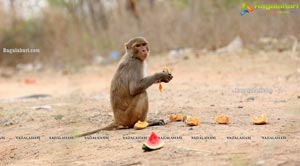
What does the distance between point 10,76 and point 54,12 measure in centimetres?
352

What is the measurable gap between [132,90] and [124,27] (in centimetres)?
1211

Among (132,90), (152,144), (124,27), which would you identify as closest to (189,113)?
(132,90)

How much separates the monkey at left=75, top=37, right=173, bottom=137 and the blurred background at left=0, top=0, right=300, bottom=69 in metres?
8.03

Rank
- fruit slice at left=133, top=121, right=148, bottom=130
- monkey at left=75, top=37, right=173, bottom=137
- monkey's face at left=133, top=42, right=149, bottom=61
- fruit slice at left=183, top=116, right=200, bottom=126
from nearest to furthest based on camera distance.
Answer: fruit slice at left=183, top=116, right=200, bottom=126 → fruit slice at left=133, top=121, right=148, bottom=130 → monkey at left=75, top=37, right=173, bottom=137 → monkey's face at left=133, top=42, right=149, bottom=61

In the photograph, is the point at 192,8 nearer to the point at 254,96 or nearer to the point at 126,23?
the point at 126,23

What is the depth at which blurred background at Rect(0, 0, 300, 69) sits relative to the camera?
16297 millimetres

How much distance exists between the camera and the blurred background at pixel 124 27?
16.3m

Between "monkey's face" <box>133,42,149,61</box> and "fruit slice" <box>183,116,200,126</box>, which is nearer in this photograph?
"fruit slice" <box>183,116,200,126</box>

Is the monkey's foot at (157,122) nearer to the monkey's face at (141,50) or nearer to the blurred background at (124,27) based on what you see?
the monkey's face at (141,50)

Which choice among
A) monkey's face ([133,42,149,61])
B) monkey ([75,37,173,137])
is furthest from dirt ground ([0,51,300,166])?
monkey's face ([133,42,149,61])

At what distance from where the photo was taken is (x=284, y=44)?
51.5ft

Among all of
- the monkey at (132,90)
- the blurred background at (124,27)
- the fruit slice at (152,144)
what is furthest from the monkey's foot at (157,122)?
the blurred background at (124,27)

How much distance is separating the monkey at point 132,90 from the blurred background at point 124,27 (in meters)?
8.03

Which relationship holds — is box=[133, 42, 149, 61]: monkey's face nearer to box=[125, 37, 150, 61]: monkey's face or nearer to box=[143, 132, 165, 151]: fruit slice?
box=[125, 37, 150, 61]: monkey's face
